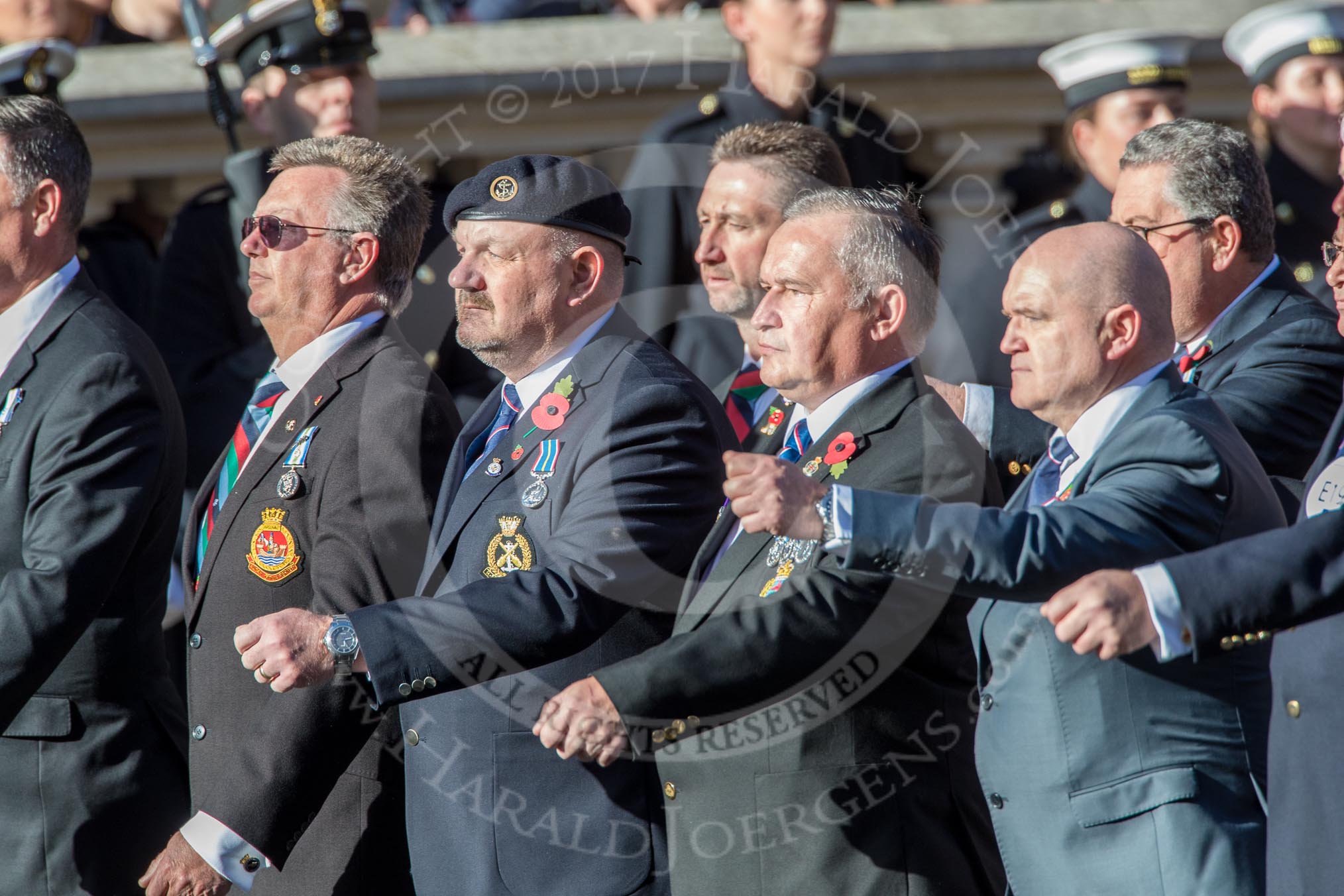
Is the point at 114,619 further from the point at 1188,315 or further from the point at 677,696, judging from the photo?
the point at 1188,315

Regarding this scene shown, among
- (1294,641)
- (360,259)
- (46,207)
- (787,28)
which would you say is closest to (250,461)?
(360,259)

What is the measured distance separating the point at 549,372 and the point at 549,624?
2.30 ft

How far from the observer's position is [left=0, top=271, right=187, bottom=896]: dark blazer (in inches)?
158

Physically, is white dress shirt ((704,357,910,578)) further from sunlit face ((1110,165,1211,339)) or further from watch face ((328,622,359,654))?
sunlit face ((1110,165,1211,339))

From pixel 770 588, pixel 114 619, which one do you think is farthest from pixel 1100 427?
pixel 114 619

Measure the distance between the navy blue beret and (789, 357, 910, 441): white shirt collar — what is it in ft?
2.18

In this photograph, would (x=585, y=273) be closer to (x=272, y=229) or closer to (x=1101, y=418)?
(x=272, y=229)

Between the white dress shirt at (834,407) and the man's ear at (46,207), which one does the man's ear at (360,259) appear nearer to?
the man's ear at (46,207)

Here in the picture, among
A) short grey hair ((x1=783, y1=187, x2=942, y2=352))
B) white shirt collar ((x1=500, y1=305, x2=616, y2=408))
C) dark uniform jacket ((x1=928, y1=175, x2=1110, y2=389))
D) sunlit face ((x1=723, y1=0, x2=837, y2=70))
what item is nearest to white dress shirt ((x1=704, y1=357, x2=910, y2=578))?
short grey hair ((x1=783, y1=187, x2=942, y2=352))

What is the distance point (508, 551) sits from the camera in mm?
3691

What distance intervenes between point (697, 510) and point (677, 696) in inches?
21.6

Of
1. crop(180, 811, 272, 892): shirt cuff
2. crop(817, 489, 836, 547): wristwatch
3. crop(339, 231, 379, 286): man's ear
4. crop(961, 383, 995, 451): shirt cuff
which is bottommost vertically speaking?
crop(180, 811, 272, 892): shirt cuff

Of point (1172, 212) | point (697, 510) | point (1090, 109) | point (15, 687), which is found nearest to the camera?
point (697, 510)

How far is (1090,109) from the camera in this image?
5855mm
